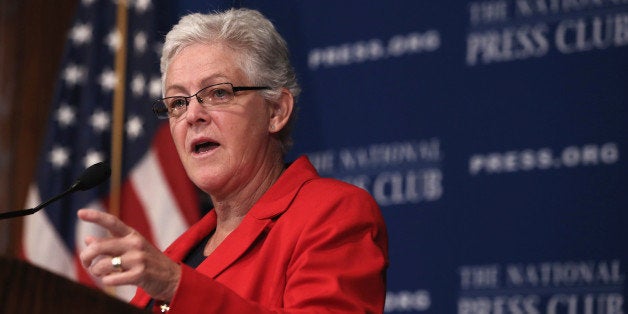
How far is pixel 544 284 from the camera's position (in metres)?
3.06

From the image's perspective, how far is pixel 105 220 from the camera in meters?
1.40

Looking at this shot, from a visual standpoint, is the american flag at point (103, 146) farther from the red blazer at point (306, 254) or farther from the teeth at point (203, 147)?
the red blazer at point (306, 254)

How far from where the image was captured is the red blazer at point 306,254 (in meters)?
1.87

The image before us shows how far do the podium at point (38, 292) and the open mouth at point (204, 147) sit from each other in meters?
1.18

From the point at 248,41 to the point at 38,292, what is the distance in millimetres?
1345

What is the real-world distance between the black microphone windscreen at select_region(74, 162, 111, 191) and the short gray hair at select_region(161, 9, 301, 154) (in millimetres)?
621

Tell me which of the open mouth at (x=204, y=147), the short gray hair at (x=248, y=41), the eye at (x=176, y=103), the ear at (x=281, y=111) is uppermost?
the short gray hair at (x=248, y=41)

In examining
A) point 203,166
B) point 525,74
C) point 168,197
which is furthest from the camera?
point 168,197

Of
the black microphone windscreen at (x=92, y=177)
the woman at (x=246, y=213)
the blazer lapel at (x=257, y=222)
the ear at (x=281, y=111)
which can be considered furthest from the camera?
the ear at (x=281, y=111)

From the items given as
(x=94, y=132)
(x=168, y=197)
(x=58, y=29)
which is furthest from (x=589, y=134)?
(x=58, y=29)

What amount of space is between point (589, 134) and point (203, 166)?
4.49ft

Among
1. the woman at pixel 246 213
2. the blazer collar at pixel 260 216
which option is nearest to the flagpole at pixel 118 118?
the woman at pixel 246 213

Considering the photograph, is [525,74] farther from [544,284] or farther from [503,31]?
[544,284]

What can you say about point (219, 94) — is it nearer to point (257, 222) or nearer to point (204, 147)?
point (204, 147)
